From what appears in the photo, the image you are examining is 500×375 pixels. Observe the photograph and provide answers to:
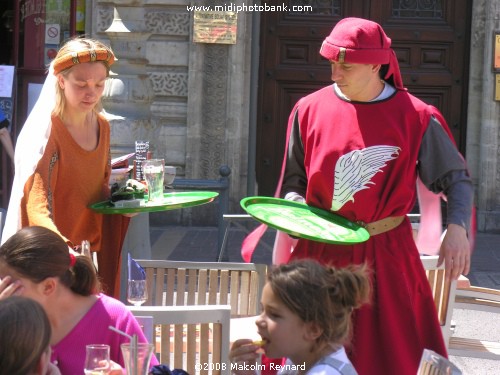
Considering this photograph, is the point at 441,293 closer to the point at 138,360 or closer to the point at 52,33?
the point at 138,360

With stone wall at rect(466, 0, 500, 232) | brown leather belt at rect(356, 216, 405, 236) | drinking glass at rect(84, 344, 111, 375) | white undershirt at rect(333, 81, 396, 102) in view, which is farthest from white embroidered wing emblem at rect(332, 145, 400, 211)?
stone wall at rect(466, 0, 500, 232)

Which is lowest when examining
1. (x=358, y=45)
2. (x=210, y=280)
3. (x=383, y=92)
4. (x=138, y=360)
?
(x=210, y=280)

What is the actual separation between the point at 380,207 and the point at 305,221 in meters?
0.28

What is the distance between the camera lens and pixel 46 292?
327 centimetres

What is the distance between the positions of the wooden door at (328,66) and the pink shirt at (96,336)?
29.9ft

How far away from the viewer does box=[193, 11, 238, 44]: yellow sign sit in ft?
38.9

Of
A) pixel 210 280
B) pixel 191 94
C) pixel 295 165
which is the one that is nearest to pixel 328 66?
pixel 191 94

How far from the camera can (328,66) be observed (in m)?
12.4

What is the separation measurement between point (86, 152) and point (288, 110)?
827 centimetres

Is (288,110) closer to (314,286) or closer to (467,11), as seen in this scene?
(467,11)

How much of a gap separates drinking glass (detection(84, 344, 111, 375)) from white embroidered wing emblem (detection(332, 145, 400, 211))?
146 centimetres

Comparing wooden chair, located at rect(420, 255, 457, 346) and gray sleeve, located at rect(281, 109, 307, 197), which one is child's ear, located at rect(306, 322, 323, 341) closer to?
gray sleeve, located at rect(281, 109, 307, 197)

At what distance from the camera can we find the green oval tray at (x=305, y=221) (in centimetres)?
393

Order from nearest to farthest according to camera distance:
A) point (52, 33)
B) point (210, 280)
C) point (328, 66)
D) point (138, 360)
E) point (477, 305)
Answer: point (138, 360), point (210, 280), point (477, 305), point (52, 33), point (328, 66)
